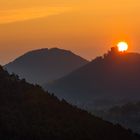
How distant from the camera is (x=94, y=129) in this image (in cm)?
8425

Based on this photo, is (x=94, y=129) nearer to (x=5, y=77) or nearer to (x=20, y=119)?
(x=20, y=119)

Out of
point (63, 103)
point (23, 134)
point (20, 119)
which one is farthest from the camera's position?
point (63, 103)

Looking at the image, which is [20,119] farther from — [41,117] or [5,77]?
[5,77]

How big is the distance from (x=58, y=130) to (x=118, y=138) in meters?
7.93

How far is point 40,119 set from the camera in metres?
83.0

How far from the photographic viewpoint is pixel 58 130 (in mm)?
80688

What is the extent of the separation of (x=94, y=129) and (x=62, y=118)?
157 inches

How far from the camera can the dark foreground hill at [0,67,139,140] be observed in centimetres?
7800

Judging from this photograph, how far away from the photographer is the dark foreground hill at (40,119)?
7800 centimetres

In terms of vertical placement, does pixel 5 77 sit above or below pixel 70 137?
above

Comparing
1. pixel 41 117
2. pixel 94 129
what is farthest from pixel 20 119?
pixel 94 129

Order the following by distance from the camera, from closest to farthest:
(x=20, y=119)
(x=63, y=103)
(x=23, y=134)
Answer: (x=23, y=134)
(x=20, y=119)
(x=63, y=103)

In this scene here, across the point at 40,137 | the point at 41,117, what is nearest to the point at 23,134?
the point at 40,137

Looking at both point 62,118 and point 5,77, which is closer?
point 62,118
